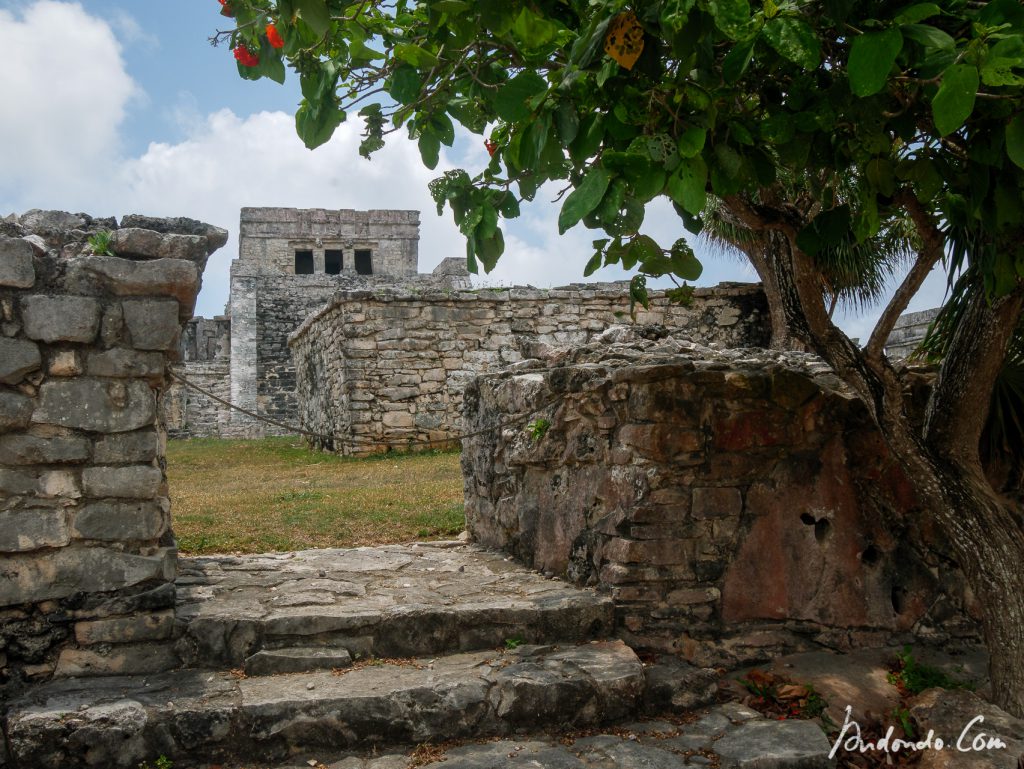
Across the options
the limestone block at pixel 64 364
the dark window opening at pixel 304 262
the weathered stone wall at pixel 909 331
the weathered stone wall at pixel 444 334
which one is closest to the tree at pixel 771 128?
the limestone block at pixel 64 364

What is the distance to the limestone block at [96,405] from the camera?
383 centimetres

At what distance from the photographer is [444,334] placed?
12.5 m

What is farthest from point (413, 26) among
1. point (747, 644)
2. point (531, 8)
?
point (747, 644)

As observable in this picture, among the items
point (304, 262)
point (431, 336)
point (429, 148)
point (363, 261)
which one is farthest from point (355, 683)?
point (304, 262)

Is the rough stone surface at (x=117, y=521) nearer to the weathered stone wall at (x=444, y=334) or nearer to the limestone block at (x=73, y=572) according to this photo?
the limestone block at (x=73, y=572)

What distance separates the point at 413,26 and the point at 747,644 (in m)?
3.34

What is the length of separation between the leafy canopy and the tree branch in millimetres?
121

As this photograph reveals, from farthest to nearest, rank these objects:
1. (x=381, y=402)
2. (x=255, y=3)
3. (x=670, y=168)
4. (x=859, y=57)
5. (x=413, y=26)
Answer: (x=381, y=402), (x=413, y=26), (x=255, y=3), (x=670, y=168), (x=859, y=57)

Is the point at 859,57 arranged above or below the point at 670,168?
above

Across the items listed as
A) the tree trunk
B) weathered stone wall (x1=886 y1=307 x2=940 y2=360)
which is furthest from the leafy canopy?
weathered stone wall (x1=886 y1=307 x2=940 y2=360)

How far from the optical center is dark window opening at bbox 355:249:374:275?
32.6m

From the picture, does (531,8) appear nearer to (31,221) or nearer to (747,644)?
(31,221)

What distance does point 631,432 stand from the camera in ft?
14.8

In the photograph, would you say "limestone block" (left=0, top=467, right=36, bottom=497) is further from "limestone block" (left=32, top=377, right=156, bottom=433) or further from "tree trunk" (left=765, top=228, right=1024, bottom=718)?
"tree trunk" (left=765, top=228, right=1024, bottom=718)
